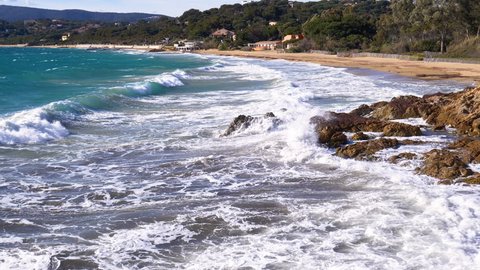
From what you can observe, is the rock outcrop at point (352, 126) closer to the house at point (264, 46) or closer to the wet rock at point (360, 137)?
the wet rock at point (360, 137)

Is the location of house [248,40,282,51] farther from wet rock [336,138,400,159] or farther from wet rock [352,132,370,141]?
wet rock [336,138,400,159]

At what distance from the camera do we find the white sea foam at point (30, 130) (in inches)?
774

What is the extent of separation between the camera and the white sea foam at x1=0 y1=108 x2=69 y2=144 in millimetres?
19672

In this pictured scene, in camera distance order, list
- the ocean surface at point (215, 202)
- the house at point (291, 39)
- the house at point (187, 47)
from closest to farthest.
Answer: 1. the ocean surface at point (215, 202)
2. the house at point (291, 39)
3. the house at point (187, 47)

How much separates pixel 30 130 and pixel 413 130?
13.4m

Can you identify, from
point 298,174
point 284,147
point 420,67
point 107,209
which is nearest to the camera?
point 107,209

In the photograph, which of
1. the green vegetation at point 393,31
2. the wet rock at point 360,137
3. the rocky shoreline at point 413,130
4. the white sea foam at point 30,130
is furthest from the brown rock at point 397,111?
the green vegetation at point 393,31

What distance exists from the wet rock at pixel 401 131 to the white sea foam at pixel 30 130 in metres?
11.5

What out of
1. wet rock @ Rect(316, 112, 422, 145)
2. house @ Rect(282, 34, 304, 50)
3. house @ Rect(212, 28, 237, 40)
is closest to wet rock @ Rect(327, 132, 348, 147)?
wet rock @ Rect(316, 112, 422, 145)

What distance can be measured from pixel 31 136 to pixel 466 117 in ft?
49.0

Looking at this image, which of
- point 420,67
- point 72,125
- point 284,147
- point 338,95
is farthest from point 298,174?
point 420,67

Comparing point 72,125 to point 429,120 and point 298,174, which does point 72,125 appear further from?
point 429,120

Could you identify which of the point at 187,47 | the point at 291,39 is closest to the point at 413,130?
the point at 291,39

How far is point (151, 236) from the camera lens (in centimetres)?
1014
